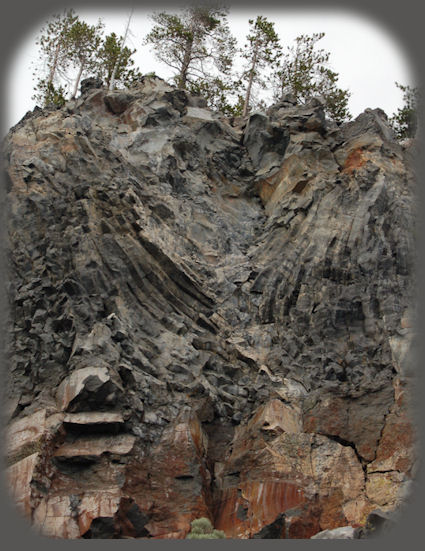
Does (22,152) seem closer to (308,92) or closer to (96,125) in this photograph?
(96,125)

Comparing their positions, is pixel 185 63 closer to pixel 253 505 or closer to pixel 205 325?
pixel 205 325

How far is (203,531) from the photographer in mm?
15812

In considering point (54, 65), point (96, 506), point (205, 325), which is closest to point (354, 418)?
point (205, 325)

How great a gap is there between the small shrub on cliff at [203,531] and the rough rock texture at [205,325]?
575 mm

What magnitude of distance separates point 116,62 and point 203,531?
1228 inches

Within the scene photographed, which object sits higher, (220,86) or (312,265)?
(220,86)

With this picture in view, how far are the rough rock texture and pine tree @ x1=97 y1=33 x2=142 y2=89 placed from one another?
32.7 ft

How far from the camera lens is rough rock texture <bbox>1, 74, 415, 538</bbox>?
16.8 meters

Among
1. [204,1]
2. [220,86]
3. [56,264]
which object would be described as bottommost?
[56,264]

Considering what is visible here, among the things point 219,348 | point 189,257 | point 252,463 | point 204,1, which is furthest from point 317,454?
point 204,1

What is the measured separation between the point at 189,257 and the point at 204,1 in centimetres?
2487

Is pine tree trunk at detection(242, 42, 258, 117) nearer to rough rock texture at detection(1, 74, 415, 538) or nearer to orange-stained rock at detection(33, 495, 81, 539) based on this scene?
rough rock texture at detection(1, 74, 415, 538)

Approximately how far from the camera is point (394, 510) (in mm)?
15422

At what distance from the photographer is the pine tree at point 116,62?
3862 centimetres
